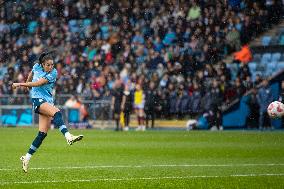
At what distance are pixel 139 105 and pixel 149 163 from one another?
19.3 m

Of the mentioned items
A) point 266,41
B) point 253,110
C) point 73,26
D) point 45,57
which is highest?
point 73,26

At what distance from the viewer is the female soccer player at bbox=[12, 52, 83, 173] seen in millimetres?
16047

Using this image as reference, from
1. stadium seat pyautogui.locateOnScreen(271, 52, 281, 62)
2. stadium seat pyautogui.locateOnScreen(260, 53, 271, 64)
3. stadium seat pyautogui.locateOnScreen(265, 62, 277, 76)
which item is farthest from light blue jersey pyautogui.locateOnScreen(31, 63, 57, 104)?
stadium seat pyautogui.locateOnScreen(260, 53, 271, 64)

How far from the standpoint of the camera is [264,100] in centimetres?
3544

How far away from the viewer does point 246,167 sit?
16.8 m

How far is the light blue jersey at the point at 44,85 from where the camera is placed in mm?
16133

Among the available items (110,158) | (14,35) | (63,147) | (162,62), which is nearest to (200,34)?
(162,62)

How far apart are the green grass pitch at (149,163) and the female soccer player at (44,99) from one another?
617 millimetres

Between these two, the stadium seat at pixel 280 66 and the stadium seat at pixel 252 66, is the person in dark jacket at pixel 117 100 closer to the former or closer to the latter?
the stadium seat at pixel 252 66

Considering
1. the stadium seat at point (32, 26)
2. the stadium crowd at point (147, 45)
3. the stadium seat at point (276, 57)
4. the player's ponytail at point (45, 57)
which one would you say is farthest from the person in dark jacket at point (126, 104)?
the player's ponytail at point (45, 57)

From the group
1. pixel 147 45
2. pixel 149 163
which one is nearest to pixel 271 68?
pixel 147 45

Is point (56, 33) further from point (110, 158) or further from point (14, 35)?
point (110, 158)

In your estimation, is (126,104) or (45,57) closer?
(45,57)

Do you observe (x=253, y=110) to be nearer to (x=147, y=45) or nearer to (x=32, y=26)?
(x=147, y=45)
